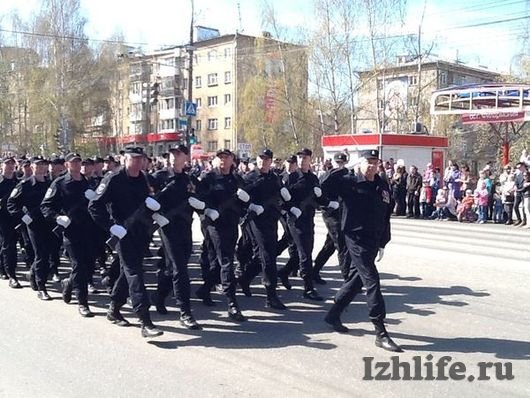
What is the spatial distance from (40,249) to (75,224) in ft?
4.09

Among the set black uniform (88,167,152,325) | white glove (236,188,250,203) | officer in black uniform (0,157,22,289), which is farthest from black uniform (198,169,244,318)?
officer in black uniform (0,157,22,289)

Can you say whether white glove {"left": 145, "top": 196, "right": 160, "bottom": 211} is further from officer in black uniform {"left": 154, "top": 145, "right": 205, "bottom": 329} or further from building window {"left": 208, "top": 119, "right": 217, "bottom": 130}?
building window {"left": 208, "top": 119, "right": 217, "bottom": 130}

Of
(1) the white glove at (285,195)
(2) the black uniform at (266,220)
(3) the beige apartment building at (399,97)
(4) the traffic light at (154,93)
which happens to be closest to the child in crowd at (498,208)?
(3) the beige apartment building at (399,97)

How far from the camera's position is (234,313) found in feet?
23.9

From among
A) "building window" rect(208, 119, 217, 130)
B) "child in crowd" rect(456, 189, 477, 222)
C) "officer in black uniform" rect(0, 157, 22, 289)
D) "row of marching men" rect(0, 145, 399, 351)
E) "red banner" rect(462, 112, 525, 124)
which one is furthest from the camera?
"building window" rect(208, 119, 217, 130)

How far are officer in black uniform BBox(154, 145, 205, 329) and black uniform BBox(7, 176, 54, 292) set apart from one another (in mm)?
2104

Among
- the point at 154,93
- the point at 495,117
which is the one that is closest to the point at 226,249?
the point at 495,117

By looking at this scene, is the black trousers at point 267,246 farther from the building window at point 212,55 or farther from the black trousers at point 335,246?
the building window at point 212,55

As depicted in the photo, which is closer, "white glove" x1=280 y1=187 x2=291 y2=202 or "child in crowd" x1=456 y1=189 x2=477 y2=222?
"white glove" x1=280 y1=187 x2=291 y2=202

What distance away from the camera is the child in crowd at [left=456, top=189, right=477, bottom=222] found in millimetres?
20109

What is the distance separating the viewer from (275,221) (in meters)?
8.04

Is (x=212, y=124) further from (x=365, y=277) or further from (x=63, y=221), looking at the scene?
(x=365, y=277)

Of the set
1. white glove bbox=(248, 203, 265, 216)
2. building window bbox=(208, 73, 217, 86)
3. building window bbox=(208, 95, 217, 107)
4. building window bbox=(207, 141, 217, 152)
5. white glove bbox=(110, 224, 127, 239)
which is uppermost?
building window bbox=(208, 73, 217, 86)

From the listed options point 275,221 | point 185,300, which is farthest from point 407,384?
point 275,221
